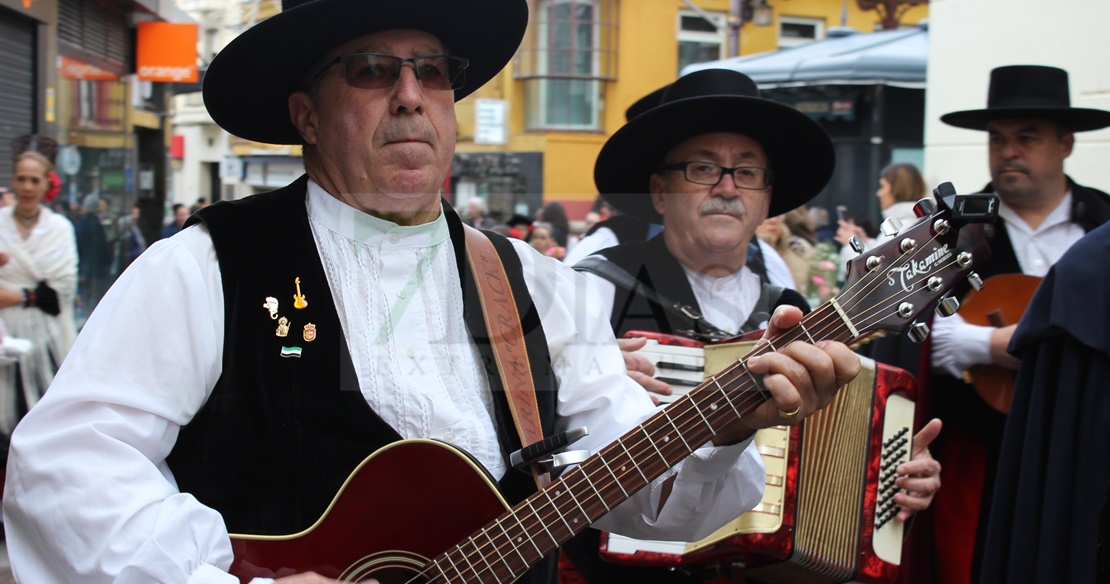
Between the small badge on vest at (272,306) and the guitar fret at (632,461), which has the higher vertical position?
the small badge on vest at (272,306)

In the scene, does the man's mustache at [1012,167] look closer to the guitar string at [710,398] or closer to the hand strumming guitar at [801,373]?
the guitar string at [710,398]

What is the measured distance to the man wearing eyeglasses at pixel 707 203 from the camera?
304 centimetres

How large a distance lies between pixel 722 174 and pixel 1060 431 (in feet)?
3.79

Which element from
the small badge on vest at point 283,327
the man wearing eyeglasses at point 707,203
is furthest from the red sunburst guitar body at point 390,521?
the man wearing eyeglasses at point 707,203

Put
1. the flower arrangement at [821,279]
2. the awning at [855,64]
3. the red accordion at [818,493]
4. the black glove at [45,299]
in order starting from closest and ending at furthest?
the red accordion at [818,493] → the black glove at [45,299] → the flower arrangement at [821,279] → the awning at [855,64]

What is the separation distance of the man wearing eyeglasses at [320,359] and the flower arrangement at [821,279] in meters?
3.63

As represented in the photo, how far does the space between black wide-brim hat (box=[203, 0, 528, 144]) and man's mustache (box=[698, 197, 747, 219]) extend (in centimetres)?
92

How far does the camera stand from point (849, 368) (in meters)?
1.79

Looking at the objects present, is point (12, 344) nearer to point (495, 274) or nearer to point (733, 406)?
point (495, 274)

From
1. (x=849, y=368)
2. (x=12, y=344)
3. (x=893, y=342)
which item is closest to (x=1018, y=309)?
(x=893, y=342)

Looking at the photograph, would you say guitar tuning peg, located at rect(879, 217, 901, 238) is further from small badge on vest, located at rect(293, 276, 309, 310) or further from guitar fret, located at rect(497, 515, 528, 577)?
small badge on vest, located at rect(293, 276, 309, 310)

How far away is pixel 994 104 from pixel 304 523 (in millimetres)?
3270

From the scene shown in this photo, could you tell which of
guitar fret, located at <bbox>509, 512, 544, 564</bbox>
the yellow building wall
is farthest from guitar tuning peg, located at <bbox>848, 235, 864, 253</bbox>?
the yellow building wall

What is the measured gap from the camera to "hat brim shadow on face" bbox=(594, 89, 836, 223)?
10.2ft
